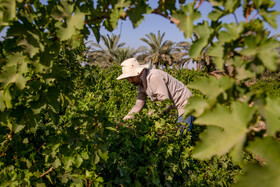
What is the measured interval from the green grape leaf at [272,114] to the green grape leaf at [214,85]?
0.14 metres

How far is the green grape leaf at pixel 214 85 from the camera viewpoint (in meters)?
0.81

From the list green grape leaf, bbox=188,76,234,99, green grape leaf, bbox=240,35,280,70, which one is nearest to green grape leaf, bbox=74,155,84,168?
green grape leaf, bbox=188,76,234,99

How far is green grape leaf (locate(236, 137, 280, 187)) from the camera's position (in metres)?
0.58

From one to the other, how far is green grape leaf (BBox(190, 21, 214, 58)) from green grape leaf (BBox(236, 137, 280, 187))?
45cm

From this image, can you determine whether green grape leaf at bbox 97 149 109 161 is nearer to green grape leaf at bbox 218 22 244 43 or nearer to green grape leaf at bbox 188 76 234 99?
green grape leaf at bbox 188 76 234 99

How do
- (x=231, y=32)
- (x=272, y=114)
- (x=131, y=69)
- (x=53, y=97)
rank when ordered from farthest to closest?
1. (x=131, y=69)
2. (x=53, y=97)
3. (x=231, y=32)
4. (x=272, y=114)

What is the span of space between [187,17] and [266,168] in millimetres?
706

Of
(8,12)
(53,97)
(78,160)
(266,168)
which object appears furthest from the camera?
(78,160)

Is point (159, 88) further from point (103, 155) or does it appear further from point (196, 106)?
point (196, 106)

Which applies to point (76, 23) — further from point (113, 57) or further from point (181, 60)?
point (181, 60)

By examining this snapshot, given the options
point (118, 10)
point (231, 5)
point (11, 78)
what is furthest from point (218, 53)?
point (11, 78)

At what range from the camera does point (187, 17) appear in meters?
0.99

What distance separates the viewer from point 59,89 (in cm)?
139

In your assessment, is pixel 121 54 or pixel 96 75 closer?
pixel 96 75
